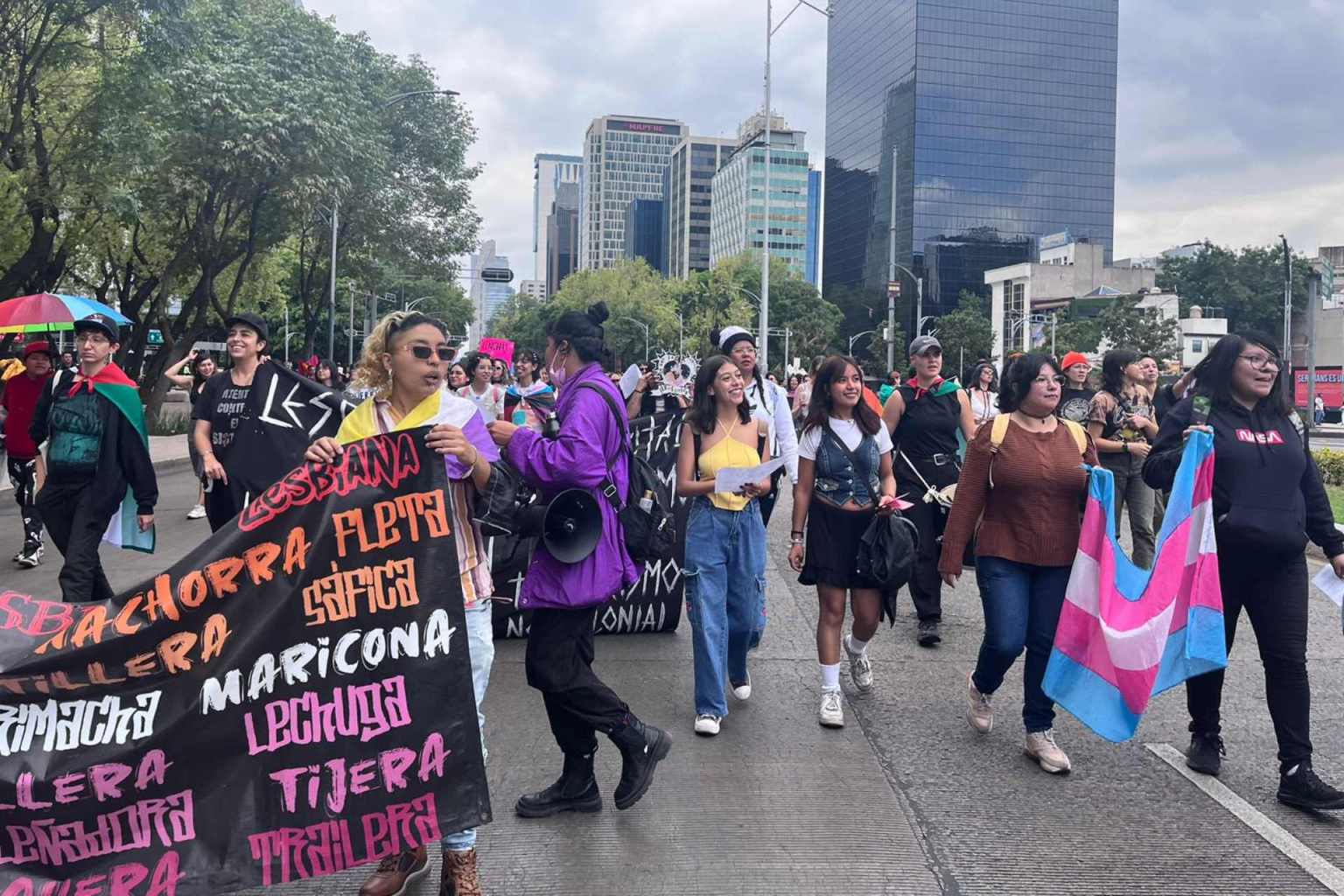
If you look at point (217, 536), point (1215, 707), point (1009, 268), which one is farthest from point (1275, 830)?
point (1009, 268)

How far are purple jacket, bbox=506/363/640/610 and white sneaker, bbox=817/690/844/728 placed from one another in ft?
5.91

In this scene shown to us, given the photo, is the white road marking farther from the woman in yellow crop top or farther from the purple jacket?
the purple jacket

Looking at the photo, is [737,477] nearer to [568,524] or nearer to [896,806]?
[568,524]

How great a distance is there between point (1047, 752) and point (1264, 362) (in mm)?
1868

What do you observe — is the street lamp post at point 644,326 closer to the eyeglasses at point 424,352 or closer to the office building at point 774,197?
the office building at point 774,197

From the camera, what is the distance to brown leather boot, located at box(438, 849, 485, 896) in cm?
343

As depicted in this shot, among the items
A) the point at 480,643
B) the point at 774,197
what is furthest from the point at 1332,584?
the point at 774,197

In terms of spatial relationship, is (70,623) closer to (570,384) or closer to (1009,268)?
(570,384)

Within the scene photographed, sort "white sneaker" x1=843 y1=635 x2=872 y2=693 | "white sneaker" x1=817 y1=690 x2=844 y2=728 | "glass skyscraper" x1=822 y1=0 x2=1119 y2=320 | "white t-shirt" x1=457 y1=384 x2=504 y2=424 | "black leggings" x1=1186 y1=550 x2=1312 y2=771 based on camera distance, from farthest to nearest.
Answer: "glass skyscraper" x1=822 y1=0 x2=1119 y2=320, "white t-shirt" x1=457 y1=384 x2=504 y2=424, "white sneaker" x1=843 y1=635 x2=872 y2=693, "white sneaker" x1=817 y1=690 x2=844 y2=728, "black leggings" x1=1186 y1=550 x2=1312 y2=771

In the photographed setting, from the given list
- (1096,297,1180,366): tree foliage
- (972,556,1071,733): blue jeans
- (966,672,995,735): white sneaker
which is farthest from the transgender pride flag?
(1096,297,1180,366): tree foliage

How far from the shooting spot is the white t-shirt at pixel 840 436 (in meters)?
5.57

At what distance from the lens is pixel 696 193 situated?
18225 cm

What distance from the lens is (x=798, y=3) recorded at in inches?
1172

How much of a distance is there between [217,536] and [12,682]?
0.65 m
